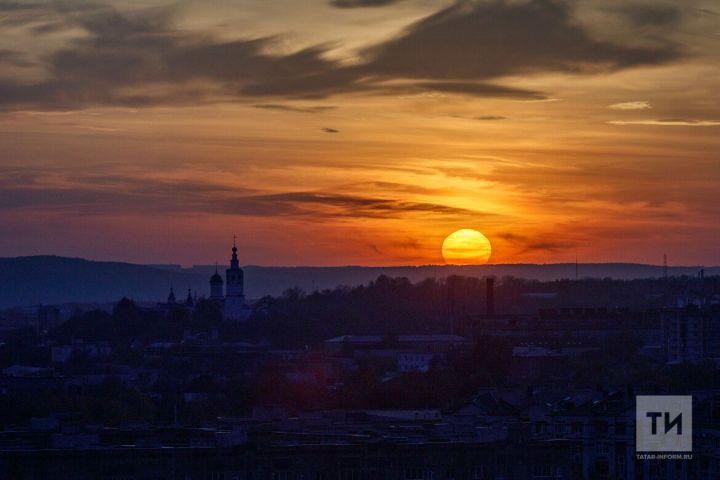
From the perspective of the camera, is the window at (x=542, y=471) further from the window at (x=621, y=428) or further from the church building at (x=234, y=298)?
the church building at (x=234, y=298)

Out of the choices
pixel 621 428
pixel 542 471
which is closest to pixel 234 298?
pixel 621 428

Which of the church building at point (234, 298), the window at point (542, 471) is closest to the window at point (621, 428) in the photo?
the window at point (542, 471)

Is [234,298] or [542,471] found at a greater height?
[234,298]

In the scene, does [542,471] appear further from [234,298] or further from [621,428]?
[234,298]

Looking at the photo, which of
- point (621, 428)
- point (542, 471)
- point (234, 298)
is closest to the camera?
point (542, 471)

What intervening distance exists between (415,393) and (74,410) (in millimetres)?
12621

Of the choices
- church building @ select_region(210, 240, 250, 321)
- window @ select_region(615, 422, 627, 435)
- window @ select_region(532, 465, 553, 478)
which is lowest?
window @ select_region(532, 465, 553, 478)

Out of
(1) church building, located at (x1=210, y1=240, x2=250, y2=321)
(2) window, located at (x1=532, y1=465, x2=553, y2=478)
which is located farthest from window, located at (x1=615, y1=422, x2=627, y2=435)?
(1) church building, located at (x1=210, y1=240, x2=250, y2=321)

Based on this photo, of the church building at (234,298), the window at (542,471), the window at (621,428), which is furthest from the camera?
the church building at (234,298)

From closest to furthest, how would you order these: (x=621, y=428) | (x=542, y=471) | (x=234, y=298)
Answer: (x=542, y=471), (x=621, y=428), (x=234, y=298)

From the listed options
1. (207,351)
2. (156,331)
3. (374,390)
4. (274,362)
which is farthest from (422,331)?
(374,390)

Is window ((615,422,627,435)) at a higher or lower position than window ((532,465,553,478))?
higher

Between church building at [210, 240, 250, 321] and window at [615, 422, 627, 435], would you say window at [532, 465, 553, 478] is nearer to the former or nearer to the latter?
window at [615, 422, 627, 435]

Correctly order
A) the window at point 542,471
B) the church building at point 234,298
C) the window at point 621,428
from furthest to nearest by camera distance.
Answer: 1. the church building at point 234,298
2. the window at point 621,428
3. the window at point 542,471
